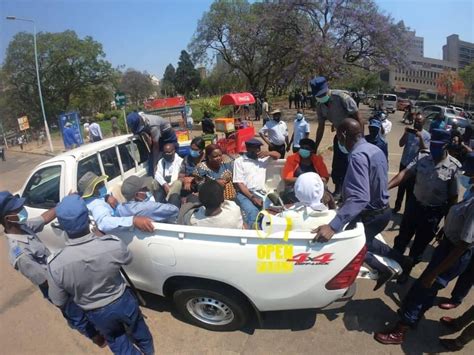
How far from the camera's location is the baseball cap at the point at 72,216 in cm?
200

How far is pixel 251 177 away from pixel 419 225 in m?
2.00

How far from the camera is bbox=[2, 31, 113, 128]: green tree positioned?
35.8 meters

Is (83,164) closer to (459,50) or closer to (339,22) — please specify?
(339,22)

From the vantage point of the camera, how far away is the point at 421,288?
2605mm

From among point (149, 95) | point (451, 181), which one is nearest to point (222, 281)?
point (451, 181)

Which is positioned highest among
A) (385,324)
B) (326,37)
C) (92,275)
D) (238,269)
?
(326,37)

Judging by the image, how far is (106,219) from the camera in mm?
2693

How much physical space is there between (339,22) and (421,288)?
2206 cm


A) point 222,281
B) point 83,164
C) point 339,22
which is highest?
point 339,22

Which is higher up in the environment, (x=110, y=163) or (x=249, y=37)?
(x=249, y=37)

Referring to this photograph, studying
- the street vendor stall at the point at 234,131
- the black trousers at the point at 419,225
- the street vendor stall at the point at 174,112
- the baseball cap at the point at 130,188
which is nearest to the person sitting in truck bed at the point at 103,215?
the baseball cap at the point at 130,188

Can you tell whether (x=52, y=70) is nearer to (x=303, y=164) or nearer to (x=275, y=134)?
(x=275, y=134)

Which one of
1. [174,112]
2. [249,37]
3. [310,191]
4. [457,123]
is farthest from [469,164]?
[249,37]

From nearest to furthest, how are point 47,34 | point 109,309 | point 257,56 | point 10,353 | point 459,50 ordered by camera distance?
point 109,309 < point 10,353 < point 257,56 < point 47,34 < point 459,50
